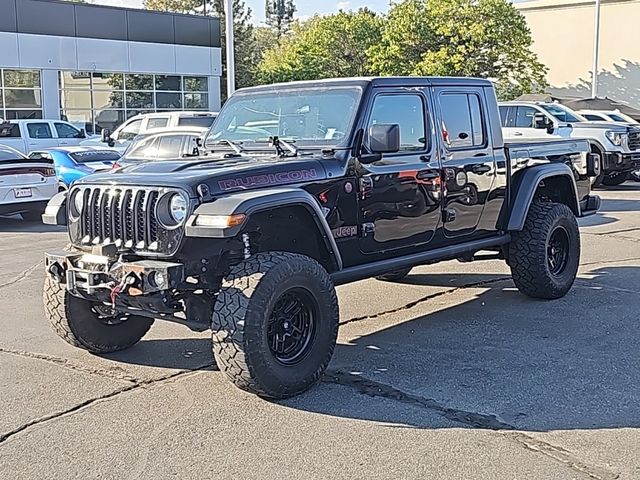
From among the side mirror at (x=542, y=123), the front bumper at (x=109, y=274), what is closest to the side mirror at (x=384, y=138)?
the front bumper at (x=109, y=274)

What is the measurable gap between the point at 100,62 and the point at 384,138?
90.4 ft

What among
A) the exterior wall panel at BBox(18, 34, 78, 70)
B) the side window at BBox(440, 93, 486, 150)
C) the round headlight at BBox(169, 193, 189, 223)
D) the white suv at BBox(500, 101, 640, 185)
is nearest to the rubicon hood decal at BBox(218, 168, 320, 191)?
the round headlight at BBox(169, 193, 189, 223)

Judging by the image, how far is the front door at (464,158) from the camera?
22.7 ft

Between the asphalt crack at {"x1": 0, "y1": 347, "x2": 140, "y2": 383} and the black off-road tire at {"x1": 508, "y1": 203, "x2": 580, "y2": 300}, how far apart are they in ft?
12.5

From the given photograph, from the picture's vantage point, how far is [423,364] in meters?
5.95

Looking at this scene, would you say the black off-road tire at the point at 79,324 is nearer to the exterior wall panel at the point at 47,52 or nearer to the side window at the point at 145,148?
the side window at the point at 145,148

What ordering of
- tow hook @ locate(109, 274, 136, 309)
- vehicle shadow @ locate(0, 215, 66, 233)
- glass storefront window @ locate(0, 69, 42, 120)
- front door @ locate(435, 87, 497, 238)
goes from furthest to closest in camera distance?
glass storefront window @ locate(0, 69, 42, 120) → vehicle shadow @ locate(0, 215, 66, 233) → front door @ locate(435, 87, 497, 238) → tow hook @ locate(109, 274, 136, 309)

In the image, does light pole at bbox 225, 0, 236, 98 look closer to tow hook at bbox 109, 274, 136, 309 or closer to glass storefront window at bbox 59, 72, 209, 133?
glass storefront window at bbox 59, 72, 209, 133

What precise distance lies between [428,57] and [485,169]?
30.0 m

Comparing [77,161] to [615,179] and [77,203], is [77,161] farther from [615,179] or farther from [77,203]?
[615,179]

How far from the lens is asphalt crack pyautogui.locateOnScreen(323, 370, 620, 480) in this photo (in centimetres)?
423

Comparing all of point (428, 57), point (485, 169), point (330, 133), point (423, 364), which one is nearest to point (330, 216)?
point (330, 133)

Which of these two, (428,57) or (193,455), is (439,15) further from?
(193,455)

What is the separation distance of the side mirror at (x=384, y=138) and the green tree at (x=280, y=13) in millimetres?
91029
